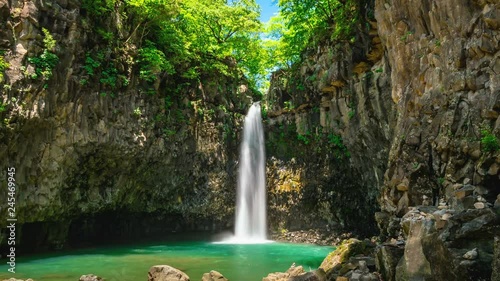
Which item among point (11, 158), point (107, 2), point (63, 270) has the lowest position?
point (63, 270)

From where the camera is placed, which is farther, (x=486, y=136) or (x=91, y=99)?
(x=91, y=99)

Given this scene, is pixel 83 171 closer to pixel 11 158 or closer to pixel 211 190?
pixel 11 158

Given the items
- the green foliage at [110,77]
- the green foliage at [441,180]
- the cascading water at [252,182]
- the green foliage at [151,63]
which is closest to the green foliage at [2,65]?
the green foliage at [110,77]

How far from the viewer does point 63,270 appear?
14.1 metres

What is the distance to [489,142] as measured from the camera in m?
8.72

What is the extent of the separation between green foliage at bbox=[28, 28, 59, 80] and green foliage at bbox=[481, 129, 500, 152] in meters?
15.8

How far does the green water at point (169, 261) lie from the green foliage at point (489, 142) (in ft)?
24.9

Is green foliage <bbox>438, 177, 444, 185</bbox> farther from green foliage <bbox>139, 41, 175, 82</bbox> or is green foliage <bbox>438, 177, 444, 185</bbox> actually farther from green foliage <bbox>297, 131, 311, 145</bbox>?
green foliage <bbox>139, 41, 175, 82</bbox>

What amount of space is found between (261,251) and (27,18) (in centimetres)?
1466

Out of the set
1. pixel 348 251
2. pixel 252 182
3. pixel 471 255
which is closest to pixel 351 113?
pixel 252 182

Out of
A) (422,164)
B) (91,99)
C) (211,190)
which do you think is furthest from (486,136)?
(211,190)

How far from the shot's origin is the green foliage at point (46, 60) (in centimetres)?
1604

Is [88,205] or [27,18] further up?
[27,18]

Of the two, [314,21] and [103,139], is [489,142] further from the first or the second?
[103,139]
